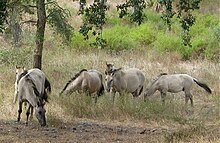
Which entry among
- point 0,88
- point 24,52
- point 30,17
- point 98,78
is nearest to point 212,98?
point 98,78

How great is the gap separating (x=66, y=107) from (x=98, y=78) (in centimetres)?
216

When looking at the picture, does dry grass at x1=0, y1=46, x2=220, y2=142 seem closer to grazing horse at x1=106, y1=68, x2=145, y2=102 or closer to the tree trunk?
grazing horse at x1=106, y1=68, x2=145, y2=102

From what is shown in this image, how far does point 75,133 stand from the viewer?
40.8 feet

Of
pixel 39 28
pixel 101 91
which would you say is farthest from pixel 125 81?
pixel 39 28

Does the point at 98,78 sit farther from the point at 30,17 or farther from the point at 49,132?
the point at 30,17

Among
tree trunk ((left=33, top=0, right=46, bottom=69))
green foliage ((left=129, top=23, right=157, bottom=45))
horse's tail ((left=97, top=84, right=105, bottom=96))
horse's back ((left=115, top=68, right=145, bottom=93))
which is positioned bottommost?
horse's tail ((left=97, top=84, right=105, bottom=96))

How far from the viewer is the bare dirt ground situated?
1159 centimetres

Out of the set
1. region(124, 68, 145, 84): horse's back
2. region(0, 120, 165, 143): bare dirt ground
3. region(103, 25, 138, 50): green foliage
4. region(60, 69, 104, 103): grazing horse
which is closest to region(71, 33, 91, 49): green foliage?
region(103, 25, 138, 50): green foliage

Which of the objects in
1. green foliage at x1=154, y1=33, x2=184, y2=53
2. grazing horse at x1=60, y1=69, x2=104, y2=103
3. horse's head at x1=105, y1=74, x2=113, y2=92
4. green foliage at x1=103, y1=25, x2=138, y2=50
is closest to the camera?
grazing horse at x1=60, y1=69, x2=104, y2=103

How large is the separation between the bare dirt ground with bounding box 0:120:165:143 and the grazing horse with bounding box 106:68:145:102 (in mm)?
3025

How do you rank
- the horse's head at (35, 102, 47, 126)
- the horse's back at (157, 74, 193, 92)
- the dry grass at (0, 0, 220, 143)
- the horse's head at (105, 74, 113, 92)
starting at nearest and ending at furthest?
the horse's head at (35, 102, 47, 126)
the dry grass at (0, 0, 220, 143)
the horse's head at (105, 74, 113, 92)
the horse's back at (157, 74, 193, 92)

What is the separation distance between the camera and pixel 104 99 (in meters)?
15.7

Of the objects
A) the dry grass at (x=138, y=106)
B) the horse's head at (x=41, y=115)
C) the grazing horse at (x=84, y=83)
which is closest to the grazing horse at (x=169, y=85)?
the dry grass at (x=138, y=106)

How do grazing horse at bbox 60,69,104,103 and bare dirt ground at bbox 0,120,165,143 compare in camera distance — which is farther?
grazing horse at bbox 60,69,104,103
